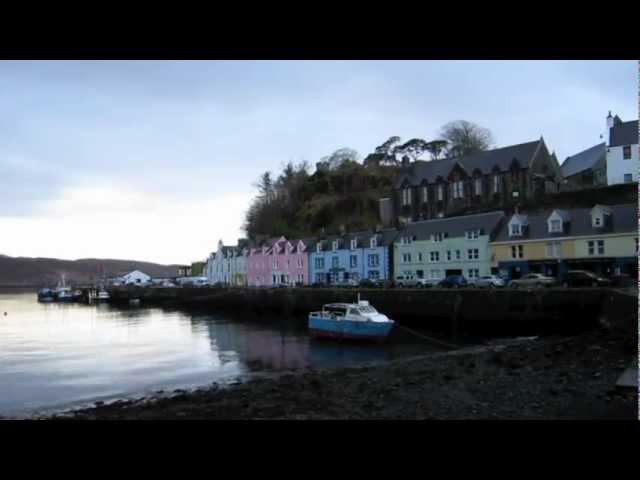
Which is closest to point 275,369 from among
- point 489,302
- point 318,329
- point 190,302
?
point 318,329

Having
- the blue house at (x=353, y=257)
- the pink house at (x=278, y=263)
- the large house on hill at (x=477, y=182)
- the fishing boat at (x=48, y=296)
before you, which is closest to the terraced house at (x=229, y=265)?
the pink house at (x=278, y=263)

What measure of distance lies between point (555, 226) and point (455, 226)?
8804 millimetres

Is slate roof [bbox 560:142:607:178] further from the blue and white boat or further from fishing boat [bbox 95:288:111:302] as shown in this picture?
fishing boat [bbox 95:288:111:302]

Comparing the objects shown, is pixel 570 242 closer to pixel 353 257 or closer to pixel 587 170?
pixel 353 257

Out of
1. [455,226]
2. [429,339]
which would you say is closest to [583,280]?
[429,339]

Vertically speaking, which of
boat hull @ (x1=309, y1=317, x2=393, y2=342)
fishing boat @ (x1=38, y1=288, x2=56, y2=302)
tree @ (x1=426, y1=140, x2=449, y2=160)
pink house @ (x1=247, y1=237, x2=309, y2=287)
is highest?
tree @ (x1=426, y1=140, x2=449, y2=160)

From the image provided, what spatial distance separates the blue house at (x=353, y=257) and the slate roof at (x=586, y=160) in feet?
72.9

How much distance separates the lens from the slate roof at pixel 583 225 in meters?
35.1

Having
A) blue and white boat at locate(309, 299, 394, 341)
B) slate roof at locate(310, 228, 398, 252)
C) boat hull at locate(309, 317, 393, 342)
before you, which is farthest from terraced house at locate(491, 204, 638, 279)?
boat hull at locate(309, 317, 393, 342)

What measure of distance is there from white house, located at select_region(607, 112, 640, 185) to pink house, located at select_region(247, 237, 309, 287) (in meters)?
30.4

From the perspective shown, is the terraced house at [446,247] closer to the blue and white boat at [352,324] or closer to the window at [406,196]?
the window at [406,196]

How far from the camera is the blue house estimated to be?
50.5 meters

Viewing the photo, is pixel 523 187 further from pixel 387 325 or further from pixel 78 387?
pixel 78 387
